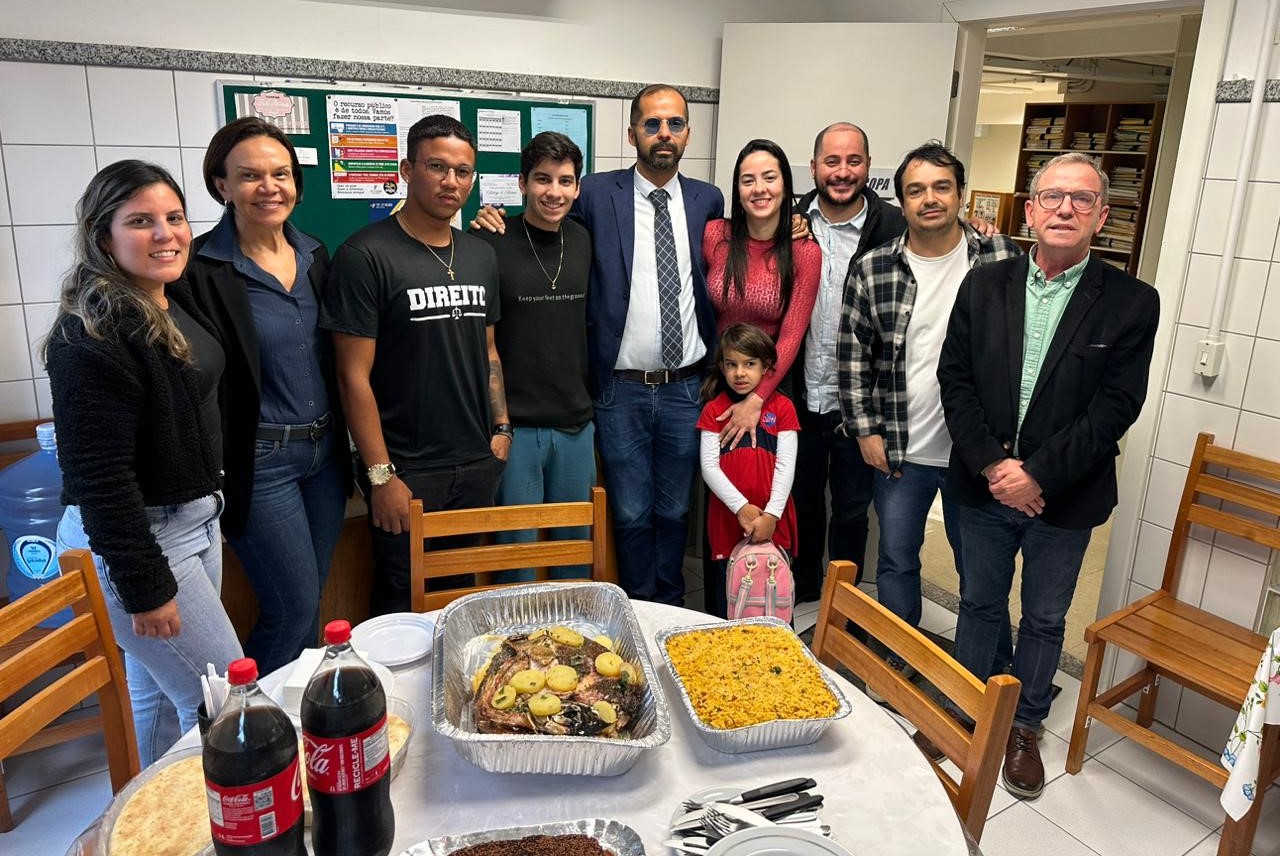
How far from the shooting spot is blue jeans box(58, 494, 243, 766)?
1698 millimetres

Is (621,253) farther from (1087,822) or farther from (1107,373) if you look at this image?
(1087,822)

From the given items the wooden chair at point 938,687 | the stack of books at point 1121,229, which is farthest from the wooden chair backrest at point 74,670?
the stack of books at point 1121,229

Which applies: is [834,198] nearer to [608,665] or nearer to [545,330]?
[545,330]

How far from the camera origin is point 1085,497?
219 centimetres

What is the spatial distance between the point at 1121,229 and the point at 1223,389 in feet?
15.6

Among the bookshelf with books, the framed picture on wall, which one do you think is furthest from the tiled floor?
the framed picture on wall

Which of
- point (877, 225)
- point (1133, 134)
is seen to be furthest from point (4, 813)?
point (1133, 134)

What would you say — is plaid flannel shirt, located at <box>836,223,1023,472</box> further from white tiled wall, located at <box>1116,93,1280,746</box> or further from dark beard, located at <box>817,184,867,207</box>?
white tiled wall, located at <box>1116,93,1280,746</box>

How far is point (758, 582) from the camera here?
2627mm

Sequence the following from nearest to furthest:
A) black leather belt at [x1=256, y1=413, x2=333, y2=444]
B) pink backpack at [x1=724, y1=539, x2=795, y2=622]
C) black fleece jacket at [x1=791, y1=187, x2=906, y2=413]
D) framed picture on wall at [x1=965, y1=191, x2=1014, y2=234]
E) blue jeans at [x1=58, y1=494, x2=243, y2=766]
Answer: blue jeans at [x1=58, y1=494, x2=243, y2=766], black leather belt at [x1=256, y1=413, x2=333, y2=444], pink backpack at [x1=724, y1=539, x2=795, y2=622], black fleece jacket at [x1=791, y1=187, x2=906, y2=413], framed picture on wall at [x1=965, y1=191, x2=1014, y2=234]

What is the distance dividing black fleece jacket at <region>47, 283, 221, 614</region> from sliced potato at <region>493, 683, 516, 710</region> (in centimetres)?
74

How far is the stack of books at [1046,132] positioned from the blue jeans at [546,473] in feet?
21.4

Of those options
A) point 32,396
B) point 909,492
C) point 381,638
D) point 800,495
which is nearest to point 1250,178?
point 909,492

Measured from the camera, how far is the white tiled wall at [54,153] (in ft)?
8.37
